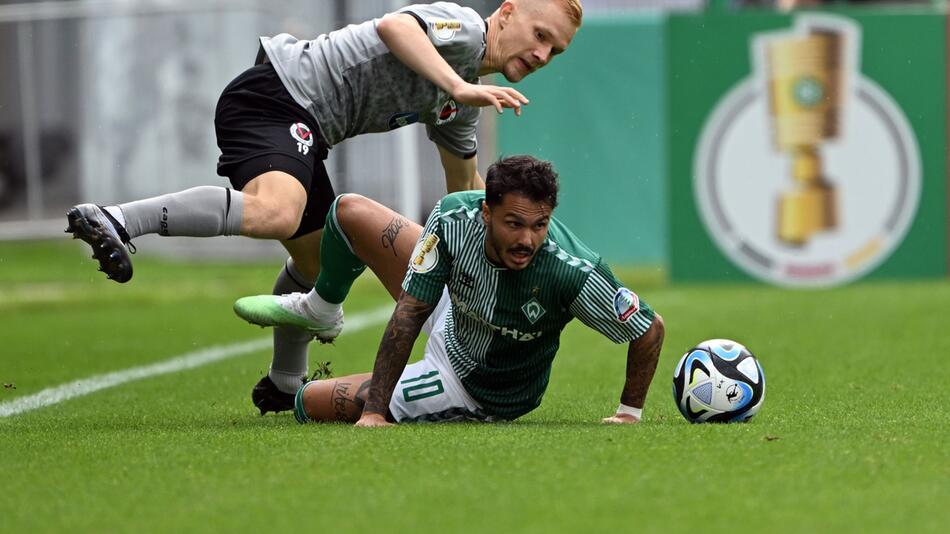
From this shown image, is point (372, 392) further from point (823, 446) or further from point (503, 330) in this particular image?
Result: point (823, 446)

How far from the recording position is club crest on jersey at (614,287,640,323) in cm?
515

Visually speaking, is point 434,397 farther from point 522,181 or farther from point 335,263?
point 522,181

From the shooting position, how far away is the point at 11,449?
4984mm

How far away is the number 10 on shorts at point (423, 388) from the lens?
5.52 metres

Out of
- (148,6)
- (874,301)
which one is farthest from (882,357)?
(148,6)

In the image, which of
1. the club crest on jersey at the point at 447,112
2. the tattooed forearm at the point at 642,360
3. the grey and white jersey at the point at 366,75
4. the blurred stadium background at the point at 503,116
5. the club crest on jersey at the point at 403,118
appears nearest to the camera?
the tattooed forearm at the point at 642,360

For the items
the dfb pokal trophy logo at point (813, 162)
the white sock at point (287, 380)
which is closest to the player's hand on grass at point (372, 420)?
the white sock at point (287, 380)

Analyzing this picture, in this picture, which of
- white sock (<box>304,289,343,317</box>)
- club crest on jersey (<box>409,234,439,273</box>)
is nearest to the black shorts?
white sock (<box>304,289,343,317</box>)

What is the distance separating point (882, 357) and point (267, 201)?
3.65 meters

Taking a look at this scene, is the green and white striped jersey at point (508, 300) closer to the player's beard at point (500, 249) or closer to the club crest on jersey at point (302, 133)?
the player's beard at point (500, 249)

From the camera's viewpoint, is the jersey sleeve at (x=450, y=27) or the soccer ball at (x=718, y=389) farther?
the jersey sleeve at (x=450, y=27)

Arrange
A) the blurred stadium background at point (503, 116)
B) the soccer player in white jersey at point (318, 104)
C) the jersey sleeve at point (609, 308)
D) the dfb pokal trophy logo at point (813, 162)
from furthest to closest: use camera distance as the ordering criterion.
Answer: the blurred stadium background at point (503, 116) < the dfb pokal trophy logo at point (813, 162) < the soccer player in white jersey at point (318, 104) < the jersey sleeve at point (609, 308)

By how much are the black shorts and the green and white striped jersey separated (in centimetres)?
71

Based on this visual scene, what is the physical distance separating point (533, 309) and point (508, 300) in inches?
3.4
